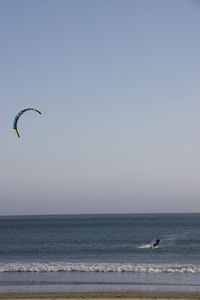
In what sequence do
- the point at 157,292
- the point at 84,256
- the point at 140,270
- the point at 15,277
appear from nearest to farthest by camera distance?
the point at 157,292 → the point at 15,277 → the point at 140,270 → the point at 84,256

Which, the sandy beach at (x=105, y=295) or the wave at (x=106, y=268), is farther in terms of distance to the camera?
the wave at (x=106, y=268)

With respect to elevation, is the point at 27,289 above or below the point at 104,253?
below

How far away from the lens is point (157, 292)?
18047 mm

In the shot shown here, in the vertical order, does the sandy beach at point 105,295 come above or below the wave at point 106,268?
below

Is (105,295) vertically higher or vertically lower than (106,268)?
lower

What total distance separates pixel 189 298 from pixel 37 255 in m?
18.9

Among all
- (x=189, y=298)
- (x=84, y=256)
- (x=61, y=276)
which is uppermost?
(x=84, y=256)

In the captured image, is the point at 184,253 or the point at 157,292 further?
the point at 184,253

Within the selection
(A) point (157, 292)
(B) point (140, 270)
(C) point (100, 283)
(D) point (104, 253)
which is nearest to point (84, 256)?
(D) point (104, 253)

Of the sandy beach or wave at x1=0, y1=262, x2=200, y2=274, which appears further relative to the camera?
wave at x1=0, y1=262, x2=200, y2=274

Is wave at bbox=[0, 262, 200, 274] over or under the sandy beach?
over

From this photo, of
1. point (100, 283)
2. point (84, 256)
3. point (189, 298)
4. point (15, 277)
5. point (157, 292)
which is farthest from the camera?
point (84, 256)

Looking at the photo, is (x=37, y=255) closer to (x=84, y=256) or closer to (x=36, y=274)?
(x=84, y=256)

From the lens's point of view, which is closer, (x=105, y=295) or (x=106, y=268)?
(x=105, y=295)
